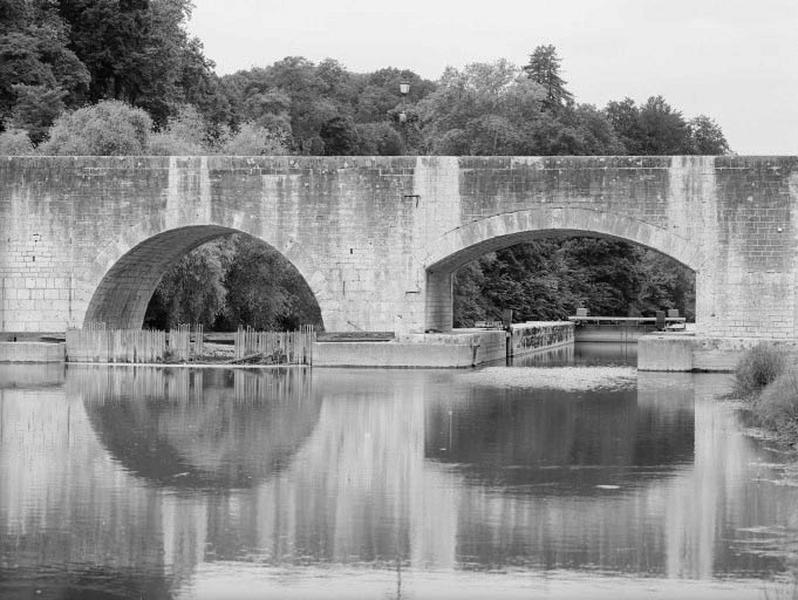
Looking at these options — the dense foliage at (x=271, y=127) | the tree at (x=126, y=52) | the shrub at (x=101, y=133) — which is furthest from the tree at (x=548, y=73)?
the shrub at (x=101, y=133)

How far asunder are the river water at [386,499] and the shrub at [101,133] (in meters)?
15.0

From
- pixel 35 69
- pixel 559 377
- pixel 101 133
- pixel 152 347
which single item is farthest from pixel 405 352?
pixel 35 69

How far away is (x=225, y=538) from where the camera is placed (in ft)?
42.4

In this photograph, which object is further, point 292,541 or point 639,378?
point 639,378

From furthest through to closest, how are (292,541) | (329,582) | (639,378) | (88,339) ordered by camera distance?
(88,339) < (639,378) < (292,541) < (329,582)

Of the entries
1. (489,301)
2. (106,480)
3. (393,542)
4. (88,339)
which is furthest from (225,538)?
(489,301)

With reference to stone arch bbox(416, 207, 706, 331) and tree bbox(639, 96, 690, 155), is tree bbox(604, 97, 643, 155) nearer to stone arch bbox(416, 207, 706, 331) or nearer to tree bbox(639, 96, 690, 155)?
tree bbox(639, 96, 690, 155)

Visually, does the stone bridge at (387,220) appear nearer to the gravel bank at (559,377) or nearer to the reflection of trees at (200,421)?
the gravel bank at (559,377)

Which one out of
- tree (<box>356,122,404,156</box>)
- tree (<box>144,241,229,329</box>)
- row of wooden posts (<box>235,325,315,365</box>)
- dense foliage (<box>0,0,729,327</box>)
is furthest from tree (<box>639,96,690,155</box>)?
row of wooden posts (<box>235,325,315,365</box>)

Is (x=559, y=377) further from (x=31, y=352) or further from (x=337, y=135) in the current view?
(x=337, y=135)

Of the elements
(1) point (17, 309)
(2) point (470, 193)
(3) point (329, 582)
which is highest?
(2) point (470, 193)

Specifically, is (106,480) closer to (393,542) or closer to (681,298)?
(393,542)

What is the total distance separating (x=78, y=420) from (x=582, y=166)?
1488 cm

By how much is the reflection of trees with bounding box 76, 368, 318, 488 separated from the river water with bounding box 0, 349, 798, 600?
75mm
